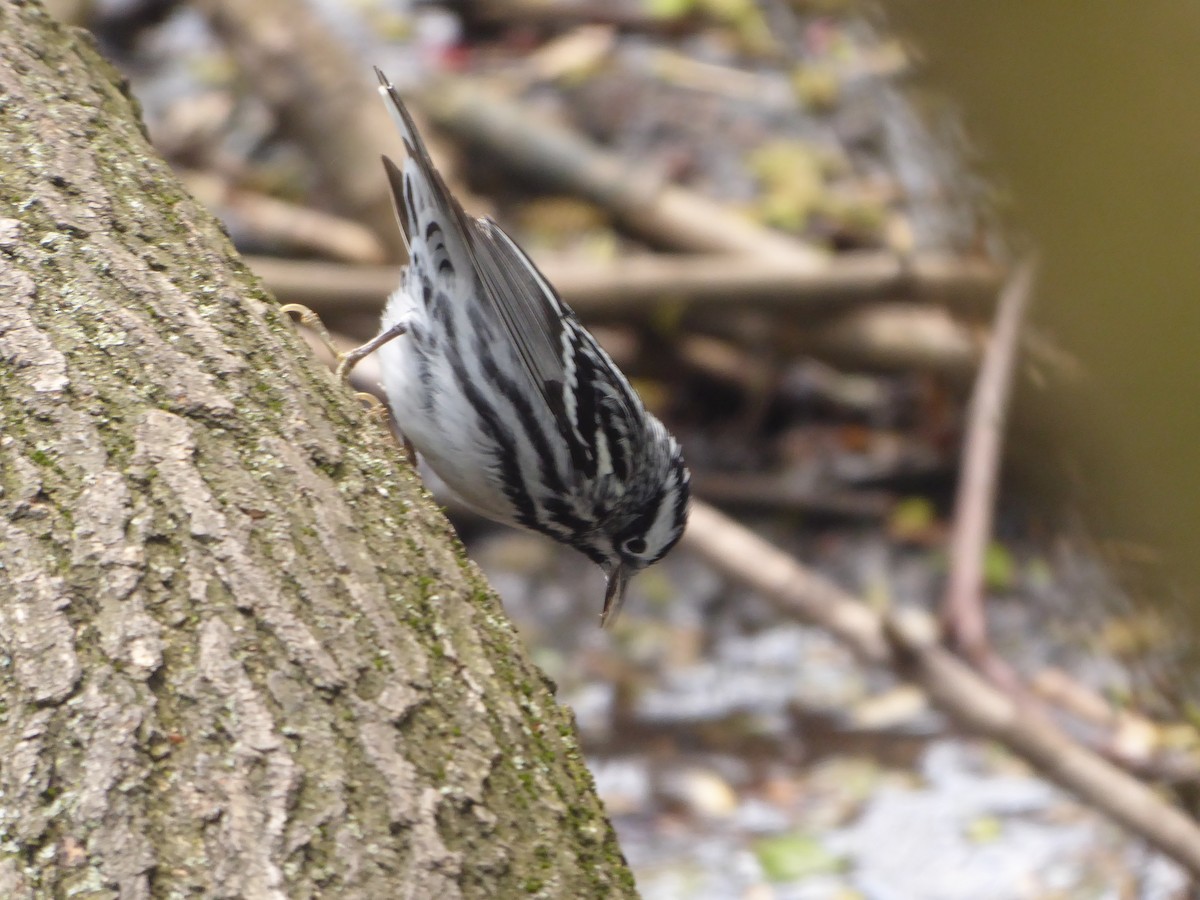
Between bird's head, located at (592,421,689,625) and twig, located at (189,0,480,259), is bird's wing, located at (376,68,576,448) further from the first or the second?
twig, located at (189,0,480,259)

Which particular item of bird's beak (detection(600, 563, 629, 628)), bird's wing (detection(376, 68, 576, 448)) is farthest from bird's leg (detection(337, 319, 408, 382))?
bird's beak (detection(600, 563, 629, 628))

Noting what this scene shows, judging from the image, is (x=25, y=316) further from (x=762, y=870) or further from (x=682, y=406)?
(x=682, y=406)

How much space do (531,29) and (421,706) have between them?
8.38 metres

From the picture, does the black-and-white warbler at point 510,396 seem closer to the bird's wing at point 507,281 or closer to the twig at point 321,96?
the bird's wing at point 507,281

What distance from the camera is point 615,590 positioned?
13.1 ft

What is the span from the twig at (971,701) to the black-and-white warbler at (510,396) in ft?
4.20

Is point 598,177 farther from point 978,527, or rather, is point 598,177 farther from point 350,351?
point 350,351

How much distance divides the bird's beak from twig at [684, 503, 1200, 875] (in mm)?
1091

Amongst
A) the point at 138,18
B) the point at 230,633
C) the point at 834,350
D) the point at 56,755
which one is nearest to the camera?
the point at 56,755

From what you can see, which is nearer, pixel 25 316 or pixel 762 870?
pixel 25 316

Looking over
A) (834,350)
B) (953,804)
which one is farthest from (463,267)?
(834,350)

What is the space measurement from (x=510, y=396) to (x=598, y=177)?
157 inches

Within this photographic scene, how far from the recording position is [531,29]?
946cm

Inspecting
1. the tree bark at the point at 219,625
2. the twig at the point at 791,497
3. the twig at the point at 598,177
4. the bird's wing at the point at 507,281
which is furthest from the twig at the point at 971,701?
the tree bark at the point at 219,625
